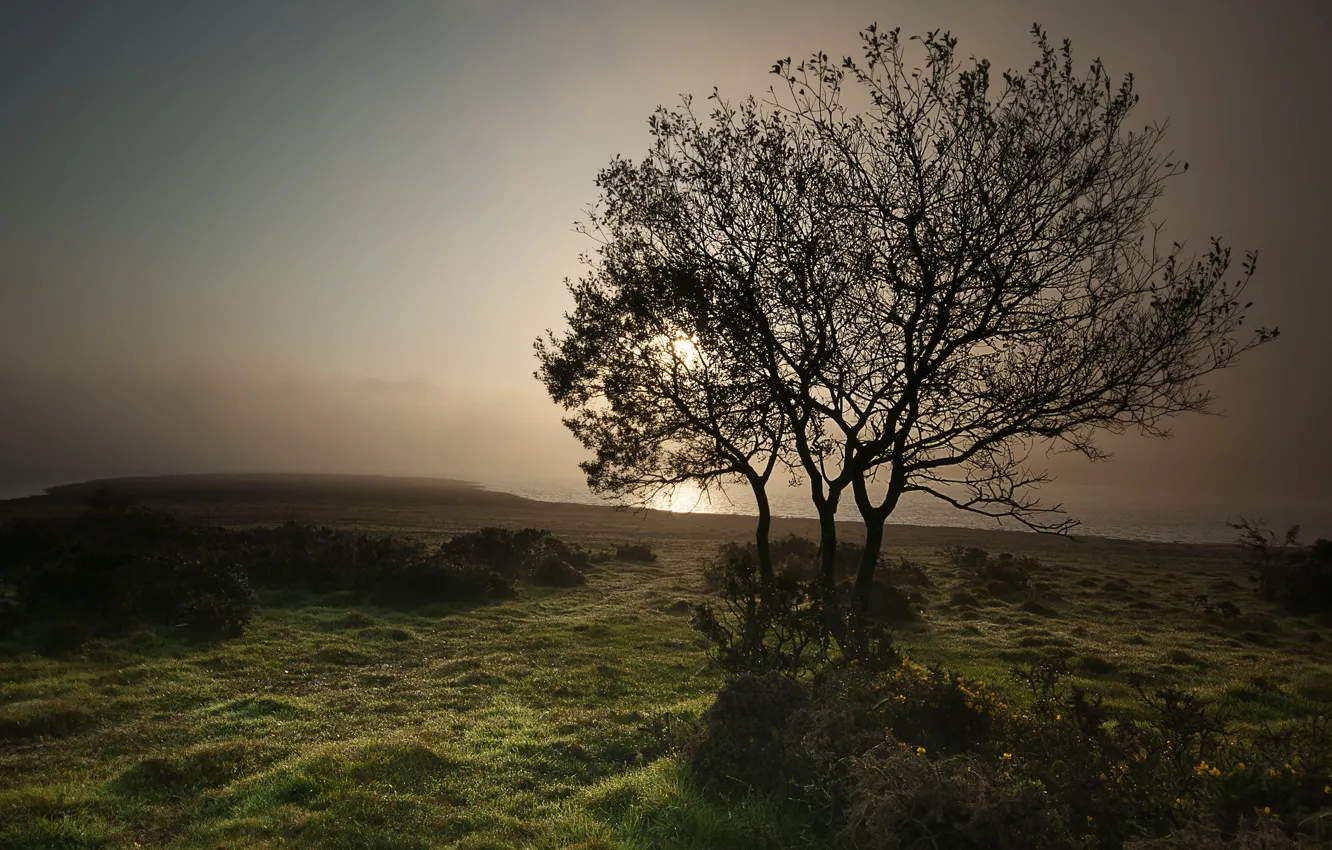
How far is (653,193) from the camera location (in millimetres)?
17266

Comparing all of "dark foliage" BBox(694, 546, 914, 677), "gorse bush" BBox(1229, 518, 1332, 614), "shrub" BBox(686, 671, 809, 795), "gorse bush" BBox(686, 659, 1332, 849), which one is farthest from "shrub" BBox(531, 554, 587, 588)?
"gorse bush" BBox(1229, 518, 1332, 614)

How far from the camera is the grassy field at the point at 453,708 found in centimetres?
810

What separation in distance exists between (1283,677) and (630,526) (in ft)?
223

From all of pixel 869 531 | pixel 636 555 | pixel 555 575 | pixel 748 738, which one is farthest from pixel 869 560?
pixel 636 555

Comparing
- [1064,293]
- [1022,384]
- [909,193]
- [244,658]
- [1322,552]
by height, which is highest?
[909,193]

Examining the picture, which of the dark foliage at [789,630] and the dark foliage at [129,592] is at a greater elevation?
the dark foliage at [789,630]

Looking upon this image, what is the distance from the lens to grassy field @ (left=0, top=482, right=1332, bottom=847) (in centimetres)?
810

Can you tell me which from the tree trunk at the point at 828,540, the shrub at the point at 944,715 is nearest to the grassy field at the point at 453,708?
the shrub at the point at 944,715

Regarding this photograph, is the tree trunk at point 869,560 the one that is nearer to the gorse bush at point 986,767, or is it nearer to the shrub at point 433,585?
the gorse bush at point 986,767

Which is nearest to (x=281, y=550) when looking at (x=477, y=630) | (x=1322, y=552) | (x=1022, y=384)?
(x=477, y=630)

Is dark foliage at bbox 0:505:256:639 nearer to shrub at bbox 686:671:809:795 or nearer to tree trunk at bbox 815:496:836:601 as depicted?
tree trunk at bbox 815:496:836:601

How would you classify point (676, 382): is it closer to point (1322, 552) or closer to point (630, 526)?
point (1322, 552)

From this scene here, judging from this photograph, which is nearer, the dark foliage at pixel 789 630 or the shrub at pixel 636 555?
the dark foliage at pixel 789 630

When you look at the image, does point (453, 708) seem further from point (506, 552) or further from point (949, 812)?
point (506, 552)
